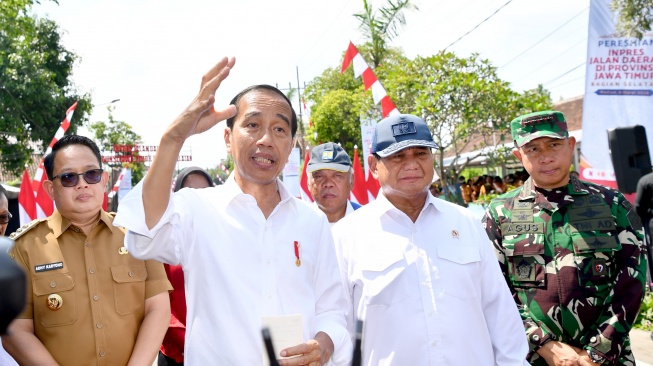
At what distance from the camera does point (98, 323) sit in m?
2.83

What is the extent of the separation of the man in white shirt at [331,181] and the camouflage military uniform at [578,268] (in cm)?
177

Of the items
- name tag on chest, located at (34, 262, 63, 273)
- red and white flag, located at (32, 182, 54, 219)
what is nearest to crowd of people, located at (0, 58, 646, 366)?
name tag on chest, located at (34, 262, 63, 273)

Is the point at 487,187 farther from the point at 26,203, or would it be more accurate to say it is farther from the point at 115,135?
the point at 115,135

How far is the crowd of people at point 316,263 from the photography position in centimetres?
217

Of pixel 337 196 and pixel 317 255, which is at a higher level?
pixel 337 196

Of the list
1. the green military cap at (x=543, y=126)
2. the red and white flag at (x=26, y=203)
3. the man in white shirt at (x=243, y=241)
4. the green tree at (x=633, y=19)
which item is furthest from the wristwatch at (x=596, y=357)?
the red and white flag at (x=26, y=203)

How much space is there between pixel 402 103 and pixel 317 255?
12444 millimetres

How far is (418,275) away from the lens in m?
2.68

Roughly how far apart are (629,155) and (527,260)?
3464 millimetres

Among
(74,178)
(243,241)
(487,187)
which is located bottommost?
(243,241)

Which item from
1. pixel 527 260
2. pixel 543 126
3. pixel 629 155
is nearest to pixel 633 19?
pixel 629 155

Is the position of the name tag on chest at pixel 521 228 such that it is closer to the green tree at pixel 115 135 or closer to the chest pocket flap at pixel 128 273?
the chest pocket flap at pixel 128 273

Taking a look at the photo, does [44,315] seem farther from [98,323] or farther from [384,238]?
[384,238]

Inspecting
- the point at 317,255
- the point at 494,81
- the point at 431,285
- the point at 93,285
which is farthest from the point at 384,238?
the point at 494,81
